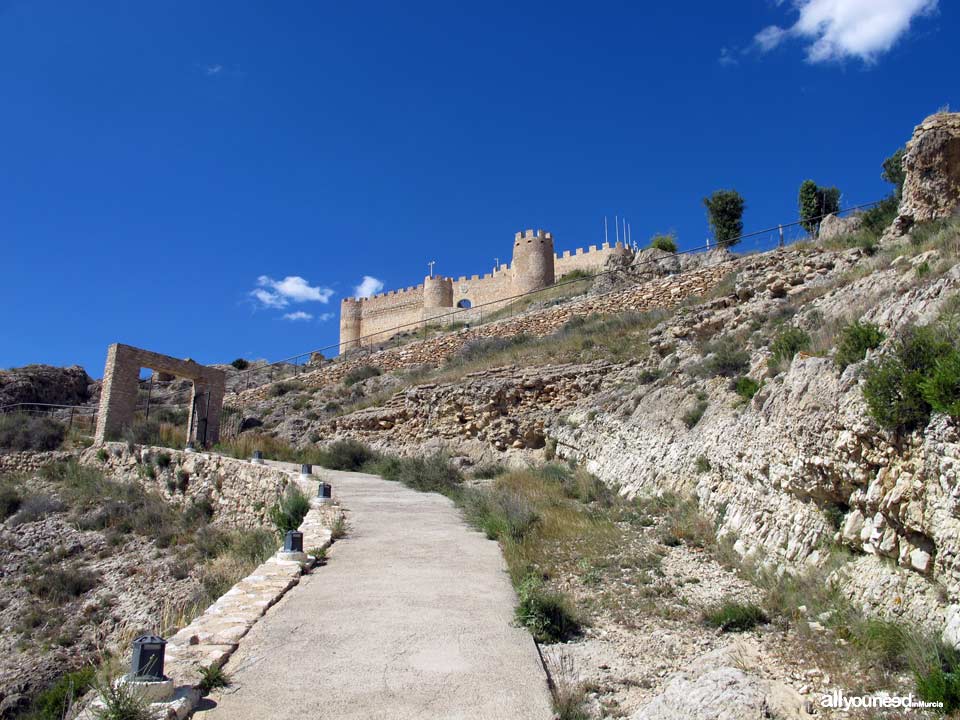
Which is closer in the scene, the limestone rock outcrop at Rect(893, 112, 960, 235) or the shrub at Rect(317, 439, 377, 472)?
the limestone rock outcrop at Rect(893, 112, 960, 235)

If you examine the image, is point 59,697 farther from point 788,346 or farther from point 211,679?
point 788,346

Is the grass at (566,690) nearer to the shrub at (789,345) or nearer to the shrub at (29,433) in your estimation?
the shrub at (789,345)

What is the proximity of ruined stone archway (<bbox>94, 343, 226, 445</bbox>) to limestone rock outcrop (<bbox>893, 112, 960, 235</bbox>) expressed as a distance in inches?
768

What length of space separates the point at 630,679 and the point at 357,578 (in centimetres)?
322

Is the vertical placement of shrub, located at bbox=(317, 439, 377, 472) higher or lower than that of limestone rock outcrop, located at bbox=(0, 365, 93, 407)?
lower

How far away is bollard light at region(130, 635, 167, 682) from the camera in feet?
14.1

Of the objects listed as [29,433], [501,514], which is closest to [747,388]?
[501,514]

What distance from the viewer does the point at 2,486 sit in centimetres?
1703

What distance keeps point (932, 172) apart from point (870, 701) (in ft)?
47.4

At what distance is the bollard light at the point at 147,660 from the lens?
169 inches

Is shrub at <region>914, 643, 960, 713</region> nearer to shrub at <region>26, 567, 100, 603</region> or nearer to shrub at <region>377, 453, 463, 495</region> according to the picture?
shrub at <region>377, 453, 463, 495</region>

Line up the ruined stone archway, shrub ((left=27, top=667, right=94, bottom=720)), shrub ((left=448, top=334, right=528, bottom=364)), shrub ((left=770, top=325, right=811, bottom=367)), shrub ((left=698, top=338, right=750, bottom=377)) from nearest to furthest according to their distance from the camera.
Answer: shrub ((left=27, top=667, right=94, bottom=720))
shrub ((left=770, top=325, right=811, bottom=367))
shrub ((left=698, top=338, right=750, bottom=377))
the ruined stone archway
shrub ((left=448, top=334, right=528, bottom=364))

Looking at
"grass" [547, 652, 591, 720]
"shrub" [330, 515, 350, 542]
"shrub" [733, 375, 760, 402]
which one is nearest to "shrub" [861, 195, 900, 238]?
"shrub" [733, 375, 760, 402]

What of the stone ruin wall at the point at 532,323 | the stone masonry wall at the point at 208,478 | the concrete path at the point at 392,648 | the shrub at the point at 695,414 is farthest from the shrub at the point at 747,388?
Answer: the stone ruin wall at the point at 532,323
